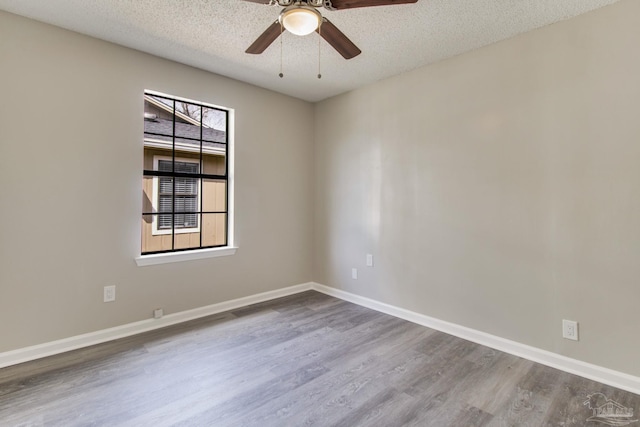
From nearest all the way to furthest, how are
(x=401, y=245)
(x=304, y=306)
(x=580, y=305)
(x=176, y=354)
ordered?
(x=580, y=305)
(x=176, y=354)
(x=401, y=245)
(x=304, y=306)

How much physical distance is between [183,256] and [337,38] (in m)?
2.37

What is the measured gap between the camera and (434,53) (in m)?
2.69

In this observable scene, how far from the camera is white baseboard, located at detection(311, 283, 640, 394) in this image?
1952 millimetres

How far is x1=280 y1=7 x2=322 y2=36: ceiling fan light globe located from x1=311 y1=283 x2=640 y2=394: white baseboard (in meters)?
2.65

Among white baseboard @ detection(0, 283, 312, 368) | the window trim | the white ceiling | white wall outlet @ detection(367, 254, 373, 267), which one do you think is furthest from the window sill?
the white ceiling

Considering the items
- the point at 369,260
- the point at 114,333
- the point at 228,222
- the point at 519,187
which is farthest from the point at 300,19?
the point at 114,333

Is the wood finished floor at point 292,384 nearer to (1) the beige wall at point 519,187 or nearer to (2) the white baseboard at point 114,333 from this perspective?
(2) the white baseboard at point 114,333

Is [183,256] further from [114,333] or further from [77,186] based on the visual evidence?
[77,186]

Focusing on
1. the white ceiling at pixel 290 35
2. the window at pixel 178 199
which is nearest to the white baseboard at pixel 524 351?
the window at pixel 178 199

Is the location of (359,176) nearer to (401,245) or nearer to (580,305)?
(401,245)

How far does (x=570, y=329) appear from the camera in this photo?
2.14m

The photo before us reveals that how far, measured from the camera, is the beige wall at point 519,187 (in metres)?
1.98

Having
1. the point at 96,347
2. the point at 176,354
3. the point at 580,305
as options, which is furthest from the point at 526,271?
the point at 96,347

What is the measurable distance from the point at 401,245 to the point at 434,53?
183 cm
